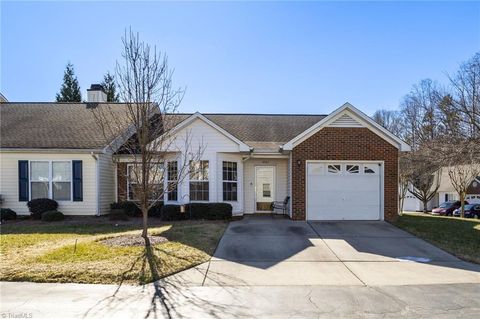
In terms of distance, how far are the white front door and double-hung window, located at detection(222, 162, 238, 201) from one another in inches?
68.9

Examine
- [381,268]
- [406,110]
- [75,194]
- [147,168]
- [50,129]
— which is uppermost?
[406,110]

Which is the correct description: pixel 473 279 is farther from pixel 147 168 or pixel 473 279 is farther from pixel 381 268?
pixel 147 168

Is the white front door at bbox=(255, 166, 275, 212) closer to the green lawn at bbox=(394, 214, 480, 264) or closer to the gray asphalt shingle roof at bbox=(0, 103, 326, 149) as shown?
the gray asphalt shingle roof at bbox=(0, 103, 326, 149)

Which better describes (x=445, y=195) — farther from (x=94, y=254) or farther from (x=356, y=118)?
(x=94, y=254)

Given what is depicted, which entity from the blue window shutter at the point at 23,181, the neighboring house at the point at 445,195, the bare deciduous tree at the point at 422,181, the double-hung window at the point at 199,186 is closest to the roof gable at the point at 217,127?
the double-hung window at the point at 199,186

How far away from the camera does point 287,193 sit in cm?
1881

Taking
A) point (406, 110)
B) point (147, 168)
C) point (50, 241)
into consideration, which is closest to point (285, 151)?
point (147, 168)

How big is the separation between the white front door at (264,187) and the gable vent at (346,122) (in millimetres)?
3985

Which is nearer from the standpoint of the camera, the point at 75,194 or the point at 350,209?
the point at 350,209

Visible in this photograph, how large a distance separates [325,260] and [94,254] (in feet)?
18.2

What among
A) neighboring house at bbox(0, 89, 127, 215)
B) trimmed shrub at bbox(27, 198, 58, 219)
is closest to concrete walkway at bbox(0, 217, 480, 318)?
neighboring house at bbox(0, 89, 127, 215)

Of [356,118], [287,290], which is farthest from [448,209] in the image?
[287,290]

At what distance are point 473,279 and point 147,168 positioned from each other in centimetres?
817

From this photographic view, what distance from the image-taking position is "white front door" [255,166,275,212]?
757 inches
